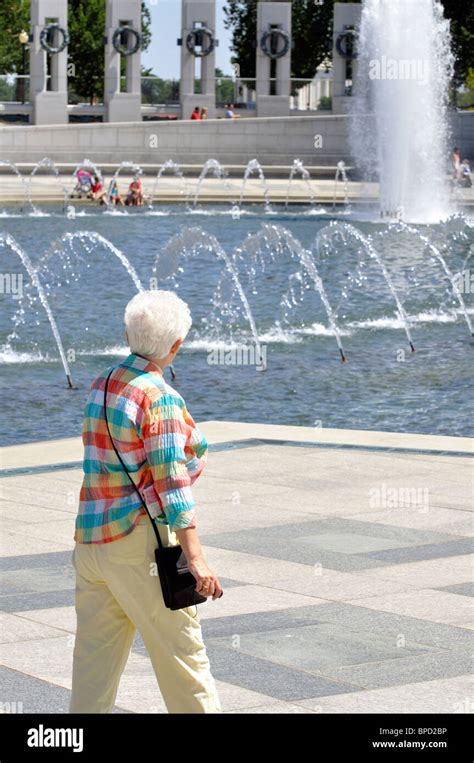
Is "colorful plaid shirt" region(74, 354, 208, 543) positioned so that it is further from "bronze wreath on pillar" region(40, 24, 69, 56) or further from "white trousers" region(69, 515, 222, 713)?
"bronze wreath on pillar" region(40, 24, 69, 56)

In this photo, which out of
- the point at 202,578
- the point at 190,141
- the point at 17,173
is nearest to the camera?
the point at 202,578

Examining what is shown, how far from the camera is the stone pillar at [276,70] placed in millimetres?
56125

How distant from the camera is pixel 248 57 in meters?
82.5

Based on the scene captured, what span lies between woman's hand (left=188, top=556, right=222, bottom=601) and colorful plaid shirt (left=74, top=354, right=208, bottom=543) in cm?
13

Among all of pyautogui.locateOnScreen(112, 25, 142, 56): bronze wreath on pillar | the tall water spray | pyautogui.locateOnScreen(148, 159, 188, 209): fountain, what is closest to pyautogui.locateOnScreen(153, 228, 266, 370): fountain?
pyautogui.locateOnScreen(148, 159, 188, 209): fountain

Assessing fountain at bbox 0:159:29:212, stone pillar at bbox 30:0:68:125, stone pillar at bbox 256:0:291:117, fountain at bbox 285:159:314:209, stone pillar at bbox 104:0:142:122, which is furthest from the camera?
stone pillar at bbox 256:0:291:117

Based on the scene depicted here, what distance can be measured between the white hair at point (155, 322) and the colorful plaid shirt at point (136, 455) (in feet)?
0.22

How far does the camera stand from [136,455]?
4.74 m

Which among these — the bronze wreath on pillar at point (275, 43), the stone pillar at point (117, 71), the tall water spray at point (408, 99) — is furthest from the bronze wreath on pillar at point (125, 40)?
the tall water spray at point (408, 99)

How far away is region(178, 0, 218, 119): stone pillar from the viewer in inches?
2183

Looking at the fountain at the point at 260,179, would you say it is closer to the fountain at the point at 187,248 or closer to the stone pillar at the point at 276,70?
the stone pillar at the point at 276,70

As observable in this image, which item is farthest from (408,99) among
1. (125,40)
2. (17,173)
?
(125,40)

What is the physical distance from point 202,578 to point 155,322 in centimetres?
85

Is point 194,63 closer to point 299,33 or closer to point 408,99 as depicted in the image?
point 408,99
